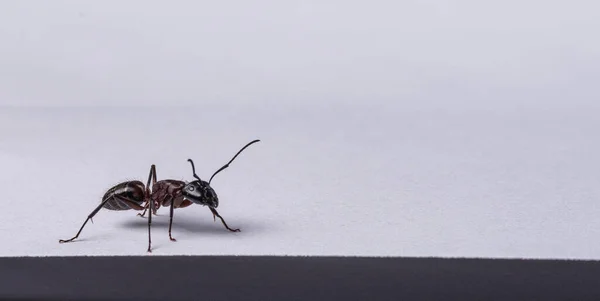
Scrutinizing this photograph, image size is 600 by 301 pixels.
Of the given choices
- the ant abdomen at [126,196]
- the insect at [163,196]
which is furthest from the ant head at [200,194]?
the ant abdomen at [126,196]

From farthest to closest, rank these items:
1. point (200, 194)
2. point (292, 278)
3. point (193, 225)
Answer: point (193, 225)
point (200, 194)
point (292, 278)

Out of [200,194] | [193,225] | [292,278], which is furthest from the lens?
[193,225]

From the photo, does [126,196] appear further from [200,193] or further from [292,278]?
[292,278]

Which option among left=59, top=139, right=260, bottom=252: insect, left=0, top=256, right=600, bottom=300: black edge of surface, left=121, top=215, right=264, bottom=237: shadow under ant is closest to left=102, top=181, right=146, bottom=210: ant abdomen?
left=59, top=139, right=260, bottom=252: insect

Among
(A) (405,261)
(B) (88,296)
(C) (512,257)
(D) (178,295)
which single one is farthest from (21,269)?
(C) (512,257)

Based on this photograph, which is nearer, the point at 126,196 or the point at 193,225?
the point at 126,196

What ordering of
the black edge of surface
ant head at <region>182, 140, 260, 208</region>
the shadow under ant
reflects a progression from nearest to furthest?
the black edge of surface → ant head at <region>182, 140, 260, 208</region> → the shadow under ant

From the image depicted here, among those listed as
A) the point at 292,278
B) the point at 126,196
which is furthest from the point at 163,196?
the point at 292,278

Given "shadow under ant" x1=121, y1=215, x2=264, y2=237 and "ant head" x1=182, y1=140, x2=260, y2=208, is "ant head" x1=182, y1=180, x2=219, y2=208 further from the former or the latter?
"shadow under ant" x1=121, y1=215, x2=264, y2=237
